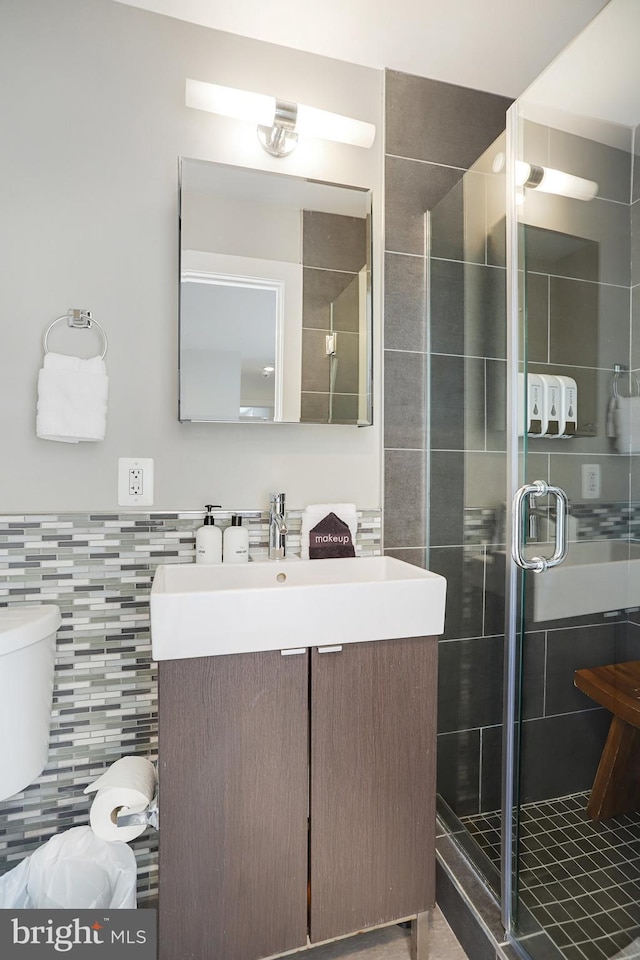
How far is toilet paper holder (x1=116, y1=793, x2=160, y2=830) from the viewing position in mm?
1285

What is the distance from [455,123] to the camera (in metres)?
1.90

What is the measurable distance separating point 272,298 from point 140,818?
1416mm

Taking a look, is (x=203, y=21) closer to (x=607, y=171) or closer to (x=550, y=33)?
(x=550, y=33)

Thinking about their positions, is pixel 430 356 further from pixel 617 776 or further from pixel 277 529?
pixel 617 776

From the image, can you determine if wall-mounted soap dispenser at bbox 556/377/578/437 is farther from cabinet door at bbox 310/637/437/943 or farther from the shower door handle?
cabinet door at bbox 310/637/437/943

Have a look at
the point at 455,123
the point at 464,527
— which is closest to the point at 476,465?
the point at 464,527

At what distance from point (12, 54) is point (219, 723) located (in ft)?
5.87

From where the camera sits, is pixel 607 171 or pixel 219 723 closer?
pixel 607 171

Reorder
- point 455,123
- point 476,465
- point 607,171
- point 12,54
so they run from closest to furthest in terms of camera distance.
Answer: point 607,171, point 12,54, point 476,465, point 455,123

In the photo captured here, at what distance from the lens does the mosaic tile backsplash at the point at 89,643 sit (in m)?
1.46

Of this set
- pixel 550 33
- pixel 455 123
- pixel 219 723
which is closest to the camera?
pixel 219 723

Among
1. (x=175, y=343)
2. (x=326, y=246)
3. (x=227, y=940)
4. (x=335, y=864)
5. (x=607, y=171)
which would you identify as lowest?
(x=227, y=940)

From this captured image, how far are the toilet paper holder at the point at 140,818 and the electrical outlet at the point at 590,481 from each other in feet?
3.99

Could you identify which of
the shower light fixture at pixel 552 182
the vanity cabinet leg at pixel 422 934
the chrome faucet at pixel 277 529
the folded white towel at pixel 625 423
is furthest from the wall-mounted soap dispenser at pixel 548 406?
the vanity cabinet leg at pixel 422 934
